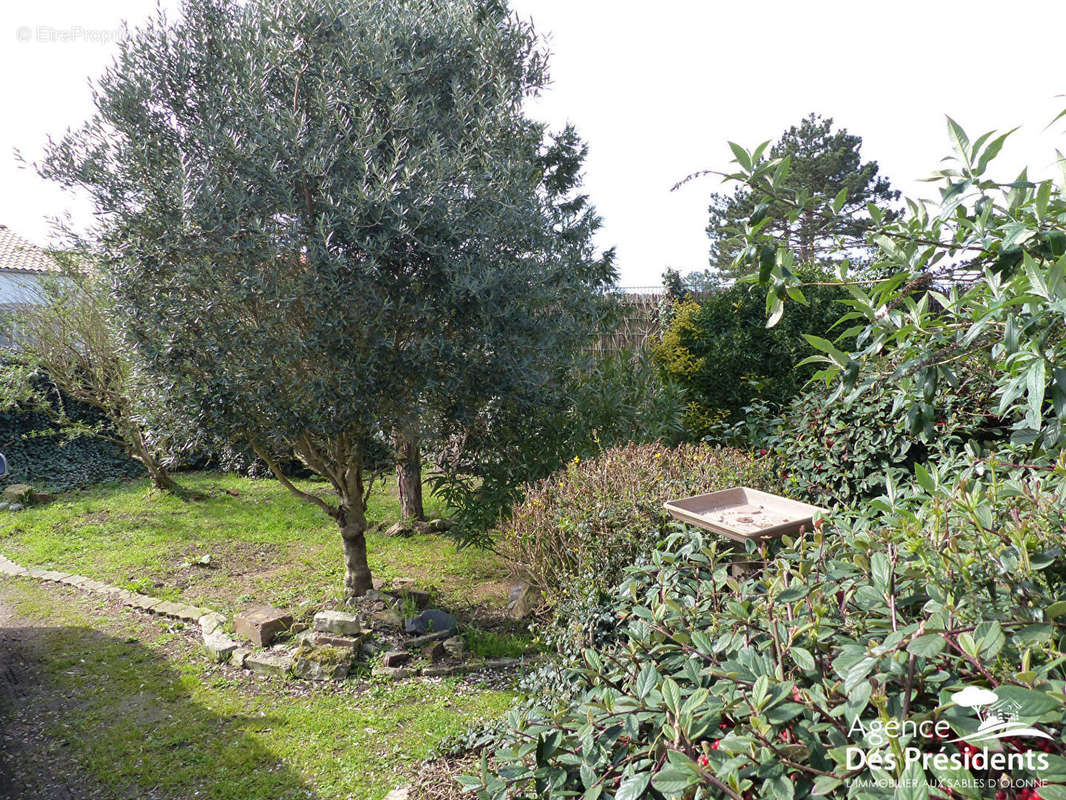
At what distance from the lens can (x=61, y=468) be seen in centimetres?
1204

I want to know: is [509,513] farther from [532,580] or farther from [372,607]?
[372,607]

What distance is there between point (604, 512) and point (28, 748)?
375cm

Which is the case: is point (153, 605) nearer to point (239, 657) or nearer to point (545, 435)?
point (239, 657)

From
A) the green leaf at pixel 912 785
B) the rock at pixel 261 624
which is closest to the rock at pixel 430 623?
the rock at pixel 261 624

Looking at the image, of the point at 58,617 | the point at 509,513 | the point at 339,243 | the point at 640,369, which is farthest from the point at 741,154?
the point at 58,617

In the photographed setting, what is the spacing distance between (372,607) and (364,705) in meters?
1.44

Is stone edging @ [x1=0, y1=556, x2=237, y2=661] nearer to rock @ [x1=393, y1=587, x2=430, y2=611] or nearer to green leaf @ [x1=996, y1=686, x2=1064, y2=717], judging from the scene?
rock @ [x1=393, y1=587, x2=430, y2=611]

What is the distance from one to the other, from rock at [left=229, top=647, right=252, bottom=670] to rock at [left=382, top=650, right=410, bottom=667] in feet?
3.61

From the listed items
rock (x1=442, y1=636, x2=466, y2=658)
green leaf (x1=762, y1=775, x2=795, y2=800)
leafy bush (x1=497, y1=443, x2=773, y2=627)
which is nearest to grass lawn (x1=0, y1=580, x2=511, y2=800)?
rock (x1=442, y1=636, x2=466, y2=658)

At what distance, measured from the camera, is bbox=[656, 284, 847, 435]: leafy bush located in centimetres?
816

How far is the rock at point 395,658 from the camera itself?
493cm

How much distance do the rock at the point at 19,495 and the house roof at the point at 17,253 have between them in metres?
11.6

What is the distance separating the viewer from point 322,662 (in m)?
4.87

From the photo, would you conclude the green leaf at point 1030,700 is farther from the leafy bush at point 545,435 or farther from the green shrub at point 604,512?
the leafy bush at point 545,435
